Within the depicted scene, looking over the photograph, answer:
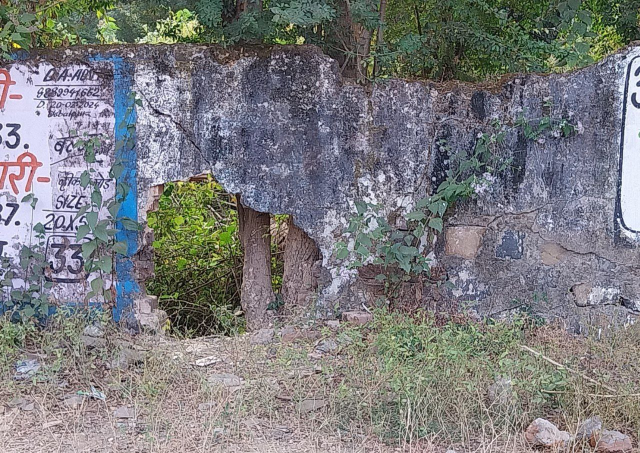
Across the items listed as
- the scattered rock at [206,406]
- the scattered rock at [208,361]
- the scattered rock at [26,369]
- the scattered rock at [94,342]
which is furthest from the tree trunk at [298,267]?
the scattered rock at [26,369]

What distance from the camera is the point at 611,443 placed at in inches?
A: 136

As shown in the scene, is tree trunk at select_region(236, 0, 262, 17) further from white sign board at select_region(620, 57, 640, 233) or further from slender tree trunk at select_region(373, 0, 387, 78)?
white sign board at select_region(620, 57, 640, 233)

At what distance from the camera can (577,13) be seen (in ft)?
17.4

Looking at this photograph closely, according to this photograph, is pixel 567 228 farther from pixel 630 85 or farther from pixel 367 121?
pixel 367 121

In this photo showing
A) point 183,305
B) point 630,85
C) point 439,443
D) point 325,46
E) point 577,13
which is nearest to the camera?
point 439,443

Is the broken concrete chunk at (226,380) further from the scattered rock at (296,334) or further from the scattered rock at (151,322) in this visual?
the scattered rock at (151,322)

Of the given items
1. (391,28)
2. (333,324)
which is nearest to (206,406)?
(333,324)

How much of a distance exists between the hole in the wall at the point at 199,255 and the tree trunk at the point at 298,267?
44 cm

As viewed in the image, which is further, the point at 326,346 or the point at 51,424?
the point at 326,346

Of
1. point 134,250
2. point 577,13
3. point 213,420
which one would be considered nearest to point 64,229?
point 134,250

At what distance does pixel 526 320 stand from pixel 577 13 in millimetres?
2214

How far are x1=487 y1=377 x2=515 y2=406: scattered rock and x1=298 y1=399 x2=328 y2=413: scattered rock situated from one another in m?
0.88

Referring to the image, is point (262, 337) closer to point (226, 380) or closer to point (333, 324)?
point (333, 324)

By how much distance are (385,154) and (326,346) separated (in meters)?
1.38
